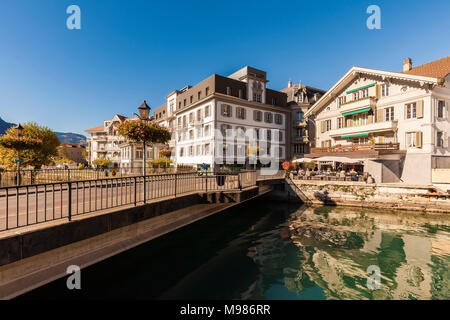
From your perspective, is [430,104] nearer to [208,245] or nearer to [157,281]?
[208,245]

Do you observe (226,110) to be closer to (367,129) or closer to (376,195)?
(367,129)

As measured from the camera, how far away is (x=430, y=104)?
21516 mm

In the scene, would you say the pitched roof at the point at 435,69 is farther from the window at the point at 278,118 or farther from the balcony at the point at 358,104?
the window at the point at 278,118

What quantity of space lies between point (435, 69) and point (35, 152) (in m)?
51.3

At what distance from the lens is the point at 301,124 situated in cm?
3672

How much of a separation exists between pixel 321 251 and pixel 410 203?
14.7 m

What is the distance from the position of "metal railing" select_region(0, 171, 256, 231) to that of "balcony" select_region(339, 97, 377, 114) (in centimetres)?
2061

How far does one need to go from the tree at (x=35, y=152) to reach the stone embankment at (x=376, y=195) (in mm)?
34248

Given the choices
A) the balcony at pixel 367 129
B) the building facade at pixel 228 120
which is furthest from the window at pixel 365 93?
the building facade at pixel 228 120

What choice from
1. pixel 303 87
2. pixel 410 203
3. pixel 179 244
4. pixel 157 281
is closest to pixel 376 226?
pixel 410 203

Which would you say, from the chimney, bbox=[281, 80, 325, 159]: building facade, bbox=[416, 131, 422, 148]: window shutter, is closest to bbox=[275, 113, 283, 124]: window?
bbox=[281, 80, 325, 159]: building facade

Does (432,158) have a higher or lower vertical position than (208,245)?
higher

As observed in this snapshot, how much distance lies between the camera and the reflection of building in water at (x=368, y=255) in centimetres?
741

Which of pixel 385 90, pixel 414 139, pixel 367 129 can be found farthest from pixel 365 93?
pixel 414 139
